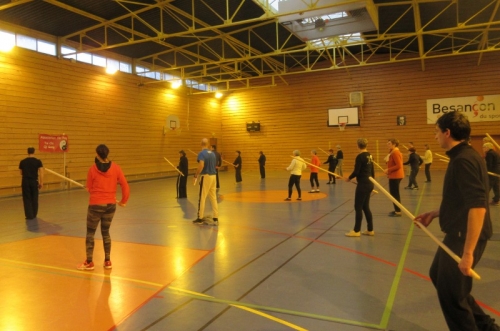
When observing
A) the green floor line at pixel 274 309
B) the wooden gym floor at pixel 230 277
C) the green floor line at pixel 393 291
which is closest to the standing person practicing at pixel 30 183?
the wooden gym floor at pixel 230 277

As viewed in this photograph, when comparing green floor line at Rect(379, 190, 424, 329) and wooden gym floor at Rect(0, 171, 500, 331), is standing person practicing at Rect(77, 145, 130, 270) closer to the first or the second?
wooden gym floor at Rect(0, 171, 500, 331)

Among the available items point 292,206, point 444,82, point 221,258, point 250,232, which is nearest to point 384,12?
point 444,82

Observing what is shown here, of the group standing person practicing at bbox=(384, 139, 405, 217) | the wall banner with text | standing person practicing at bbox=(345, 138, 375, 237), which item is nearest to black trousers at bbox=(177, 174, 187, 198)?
standing person practicing at bbox=(384, 139, 405, 217)

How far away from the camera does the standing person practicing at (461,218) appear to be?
7.91ft

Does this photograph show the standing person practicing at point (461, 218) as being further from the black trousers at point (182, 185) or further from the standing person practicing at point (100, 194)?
the black trousers at point (182, 185)

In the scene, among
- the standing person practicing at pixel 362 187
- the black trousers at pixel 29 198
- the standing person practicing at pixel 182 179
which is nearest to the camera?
A: the standing person practicing at pixel 362 187

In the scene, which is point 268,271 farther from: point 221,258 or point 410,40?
point 410,40

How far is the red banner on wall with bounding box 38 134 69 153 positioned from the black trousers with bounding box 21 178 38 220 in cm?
780

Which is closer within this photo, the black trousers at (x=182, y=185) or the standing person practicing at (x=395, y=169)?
the standing person practicing at (x=395, y=169)

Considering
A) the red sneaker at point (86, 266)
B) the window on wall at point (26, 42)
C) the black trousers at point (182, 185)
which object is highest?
the window on wall at point (26, 42)

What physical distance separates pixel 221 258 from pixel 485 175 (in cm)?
414

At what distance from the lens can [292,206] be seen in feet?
36.6

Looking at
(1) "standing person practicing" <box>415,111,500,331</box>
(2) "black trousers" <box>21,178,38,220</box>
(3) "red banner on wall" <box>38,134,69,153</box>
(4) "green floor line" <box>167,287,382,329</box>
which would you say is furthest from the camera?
(3) "red banner on wall" <box>38,134,69,153</box>

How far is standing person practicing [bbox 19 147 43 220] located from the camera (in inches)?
381
